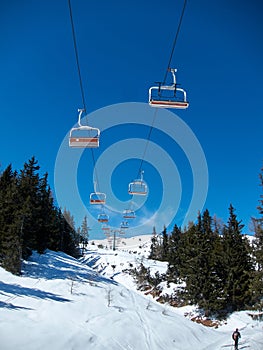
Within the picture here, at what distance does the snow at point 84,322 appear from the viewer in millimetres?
13789

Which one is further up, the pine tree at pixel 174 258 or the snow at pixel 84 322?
the pine tree at pixel 174 258

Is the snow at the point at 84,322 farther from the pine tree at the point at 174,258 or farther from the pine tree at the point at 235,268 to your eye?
the pine tree at the point at 174,258

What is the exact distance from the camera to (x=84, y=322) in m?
17.3

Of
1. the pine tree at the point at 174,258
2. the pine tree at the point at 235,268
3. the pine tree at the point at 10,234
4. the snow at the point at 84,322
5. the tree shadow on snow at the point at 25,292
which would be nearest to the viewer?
the snow at the point at 84,322

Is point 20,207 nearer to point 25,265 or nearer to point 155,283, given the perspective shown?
point 25,265

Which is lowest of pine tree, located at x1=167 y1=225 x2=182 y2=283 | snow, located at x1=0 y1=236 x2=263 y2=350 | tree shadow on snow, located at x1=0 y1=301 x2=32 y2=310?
snow, located at x1=0 y1=236 x2=263 y2=350

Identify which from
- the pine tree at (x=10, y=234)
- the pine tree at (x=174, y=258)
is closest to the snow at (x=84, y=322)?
the pine tree at (x=10, y=234)

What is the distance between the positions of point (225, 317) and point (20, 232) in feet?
75.1

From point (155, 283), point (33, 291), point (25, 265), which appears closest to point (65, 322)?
point (33, 291)

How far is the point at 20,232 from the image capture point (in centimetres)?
2475

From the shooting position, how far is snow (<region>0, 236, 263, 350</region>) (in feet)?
45.2

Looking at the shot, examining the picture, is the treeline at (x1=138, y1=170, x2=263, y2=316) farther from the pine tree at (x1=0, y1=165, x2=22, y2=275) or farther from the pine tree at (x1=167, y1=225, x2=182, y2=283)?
the pine tree at (x1=0, y1=165, x2=22, y2=275)

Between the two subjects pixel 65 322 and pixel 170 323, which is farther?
pixel 170 323

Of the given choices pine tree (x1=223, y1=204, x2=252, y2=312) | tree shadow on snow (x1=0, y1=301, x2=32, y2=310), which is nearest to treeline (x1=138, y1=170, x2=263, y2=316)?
pine tree (x1=223, y1=204, x2=252, y2=312)
